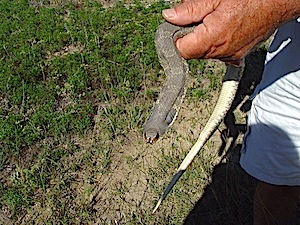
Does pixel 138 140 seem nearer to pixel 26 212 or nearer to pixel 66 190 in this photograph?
pixel 66 190

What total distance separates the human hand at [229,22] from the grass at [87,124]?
1879 millimetres

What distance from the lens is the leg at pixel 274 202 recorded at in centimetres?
286

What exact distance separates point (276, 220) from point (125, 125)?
5.58 ft

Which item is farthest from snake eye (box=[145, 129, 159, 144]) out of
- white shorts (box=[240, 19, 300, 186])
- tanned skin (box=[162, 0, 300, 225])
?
white shorts (box=[240, 19, 300, 186])

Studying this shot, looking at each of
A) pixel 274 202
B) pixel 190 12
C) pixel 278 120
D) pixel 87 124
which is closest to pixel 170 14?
pixel 190 12

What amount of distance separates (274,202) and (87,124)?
192cm

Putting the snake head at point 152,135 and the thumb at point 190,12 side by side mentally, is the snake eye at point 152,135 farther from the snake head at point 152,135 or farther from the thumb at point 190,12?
the thumb at point 190,12

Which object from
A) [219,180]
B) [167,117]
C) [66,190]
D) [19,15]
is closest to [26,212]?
[66,190]

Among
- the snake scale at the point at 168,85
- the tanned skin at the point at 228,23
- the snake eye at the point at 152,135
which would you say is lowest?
the snake eye at the point at 152,135

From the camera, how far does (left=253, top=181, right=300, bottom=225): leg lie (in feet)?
9.39

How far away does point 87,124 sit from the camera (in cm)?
433

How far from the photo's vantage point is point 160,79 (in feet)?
16.1

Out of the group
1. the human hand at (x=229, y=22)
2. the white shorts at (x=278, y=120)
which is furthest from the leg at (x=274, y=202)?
the human hand at (x=229, y=22)

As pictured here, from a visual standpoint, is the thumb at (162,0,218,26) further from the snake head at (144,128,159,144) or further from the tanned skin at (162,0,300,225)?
the snake head at (144,128,159,144)
